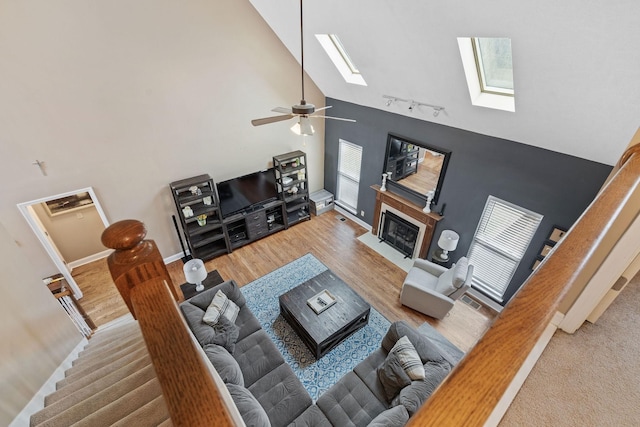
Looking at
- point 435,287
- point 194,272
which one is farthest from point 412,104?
point 194,272

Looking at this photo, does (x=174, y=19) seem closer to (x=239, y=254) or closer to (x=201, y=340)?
(x=239, y=254)

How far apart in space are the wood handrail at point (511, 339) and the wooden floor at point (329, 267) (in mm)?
3797

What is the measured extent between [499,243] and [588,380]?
12.3 ft

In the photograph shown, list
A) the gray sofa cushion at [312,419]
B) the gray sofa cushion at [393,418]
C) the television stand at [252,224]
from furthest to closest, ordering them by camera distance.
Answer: the television stand at [252,224], the gray sofa cushion at [312,419], the gray sofa cushion at [393,418]

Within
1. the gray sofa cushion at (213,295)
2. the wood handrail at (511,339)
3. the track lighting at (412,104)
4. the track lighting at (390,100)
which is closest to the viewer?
the wood handrail at (511,339)

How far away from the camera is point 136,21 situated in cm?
393

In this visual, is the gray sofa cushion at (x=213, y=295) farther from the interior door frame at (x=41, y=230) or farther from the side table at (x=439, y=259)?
the side table at (x=439, y=259)

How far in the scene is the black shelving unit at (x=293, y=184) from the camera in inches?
242

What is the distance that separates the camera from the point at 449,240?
4.67 meters

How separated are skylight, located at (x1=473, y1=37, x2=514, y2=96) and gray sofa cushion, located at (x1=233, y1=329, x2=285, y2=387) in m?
4.27

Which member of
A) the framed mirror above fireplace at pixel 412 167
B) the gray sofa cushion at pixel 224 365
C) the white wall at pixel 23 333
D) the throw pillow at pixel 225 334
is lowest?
the throw pillow at pixel 225 334

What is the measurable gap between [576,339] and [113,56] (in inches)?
223

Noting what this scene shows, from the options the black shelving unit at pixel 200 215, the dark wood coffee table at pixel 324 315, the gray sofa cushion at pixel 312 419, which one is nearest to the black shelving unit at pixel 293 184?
the black shelving unit at pixel 200 215

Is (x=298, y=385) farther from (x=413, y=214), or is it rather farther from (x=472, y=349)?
(x=413, y=214)
